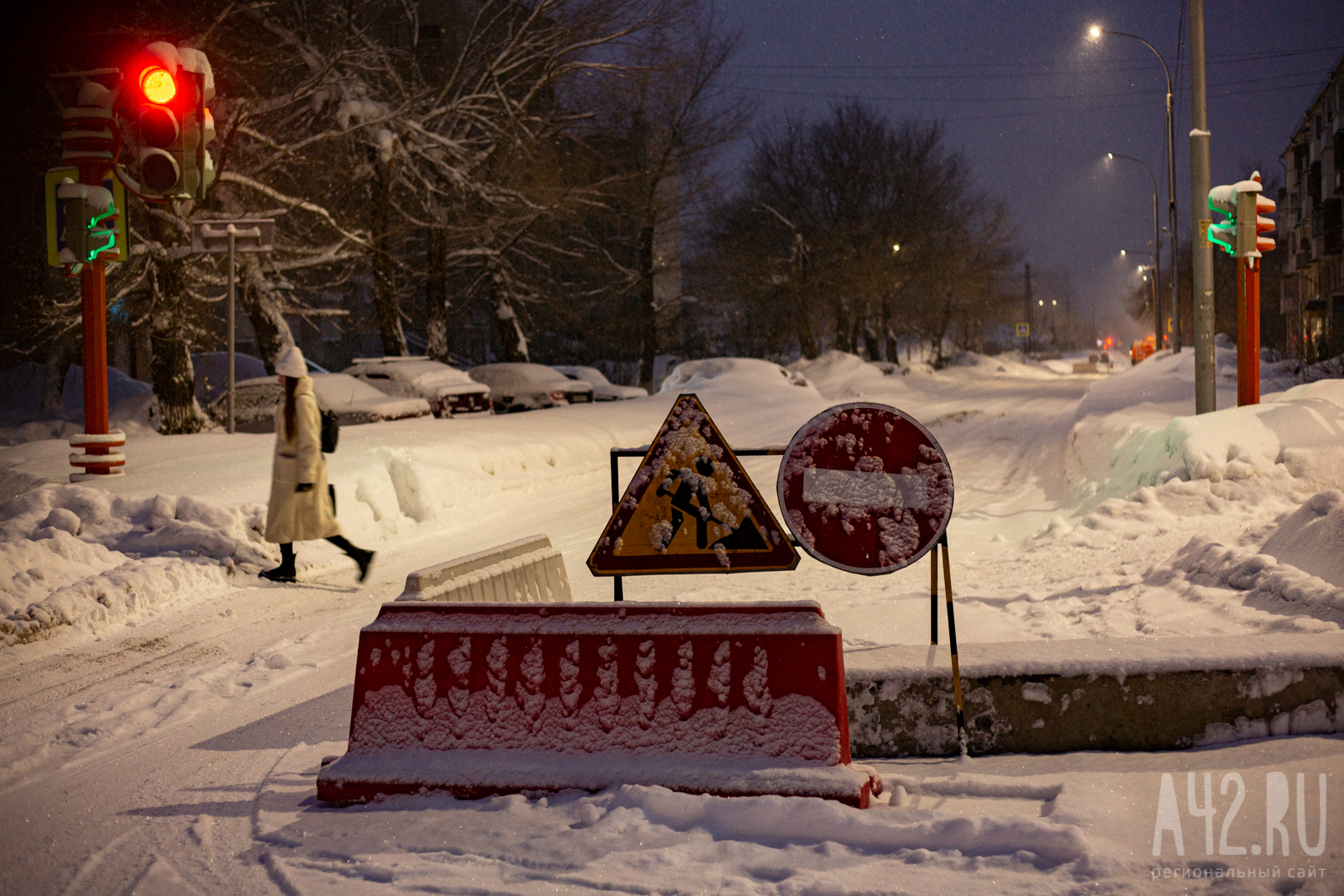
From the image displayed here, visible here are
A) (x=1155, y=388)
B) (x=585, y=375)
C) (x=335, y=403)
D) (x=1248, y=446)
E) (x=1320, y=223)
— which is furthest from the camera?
(x=1320, y=223)

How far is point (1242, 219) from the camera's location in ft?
38.5

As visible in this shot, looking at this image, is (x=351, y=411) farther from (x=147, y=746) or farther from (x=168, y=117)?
(x=147, y=746)

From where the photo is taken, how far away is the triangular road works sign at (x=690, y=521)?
4.81 meters

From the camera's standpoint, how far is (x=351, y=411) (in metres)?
18.4

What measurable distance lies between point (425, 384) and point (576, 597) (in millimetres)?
14060

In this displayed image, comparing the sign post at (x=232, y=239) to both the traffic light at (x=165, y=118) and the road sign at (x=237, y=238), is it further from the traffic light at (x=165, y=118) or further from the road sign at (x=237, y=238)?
the traffic light at (x=165, y=118)

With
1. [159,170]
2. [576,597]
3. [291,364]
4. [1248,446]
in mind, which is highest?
[159,170]

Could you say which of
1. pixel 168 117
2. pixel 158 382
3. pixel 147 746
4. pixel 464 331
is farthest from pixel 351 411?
pixel 464 331

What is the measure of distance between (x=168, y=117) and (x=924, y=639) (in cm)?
880

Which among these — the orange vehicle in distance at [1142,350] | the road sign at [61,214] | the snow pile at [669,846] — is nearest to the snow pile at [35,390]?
the road sign at [61,214]

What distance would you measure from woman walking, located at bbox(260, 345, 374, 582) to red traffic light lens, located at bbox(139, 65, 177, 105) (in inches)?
132

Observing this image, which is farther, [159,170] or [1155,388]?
[1155,388]

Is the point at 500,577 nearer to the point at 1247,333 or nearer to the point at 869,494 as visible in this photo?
the point at 869,494

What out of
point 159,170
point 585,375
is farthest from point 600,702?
point 585,375
